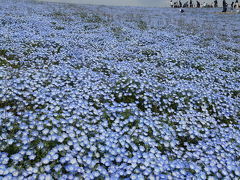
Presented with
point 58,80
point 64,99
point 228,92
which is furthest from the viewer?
point 228,92

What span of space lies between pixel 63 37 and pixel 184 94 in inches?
316

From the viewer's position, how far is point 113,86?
20.5 feet

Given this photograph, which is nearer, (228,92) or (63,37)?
(228,92)

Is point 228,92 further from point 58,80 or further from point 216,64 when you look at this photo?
point 58,80

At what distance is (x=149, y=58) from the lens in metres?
9.70

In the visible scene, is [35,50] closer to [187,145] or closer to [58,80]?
[58,80]

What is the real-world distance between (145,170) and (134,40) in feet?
34.5

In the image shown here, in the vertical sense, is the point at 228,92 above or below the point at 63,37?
below

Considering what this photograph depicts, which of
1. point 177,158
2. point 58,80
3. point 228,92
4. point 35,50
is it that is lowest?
point 177,158

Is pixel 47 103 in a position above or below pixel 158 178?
above

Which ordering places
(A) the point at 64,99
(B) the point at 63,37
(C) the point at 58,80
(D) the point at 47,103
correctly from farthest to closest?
(B) the point at 63,37
(C) the point at 58,80
(A) the point at 64,99
(D) the point at 47,103

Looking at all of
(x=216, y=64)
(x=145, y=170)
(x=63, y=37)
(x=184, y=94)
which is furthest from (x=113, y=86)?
(x=63, y=37)

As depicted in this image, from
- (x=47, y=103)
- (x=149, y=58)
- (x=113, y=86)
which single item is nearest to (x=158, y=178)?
(x=47, y=103)

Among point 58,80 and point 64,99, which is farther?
point 58,80
